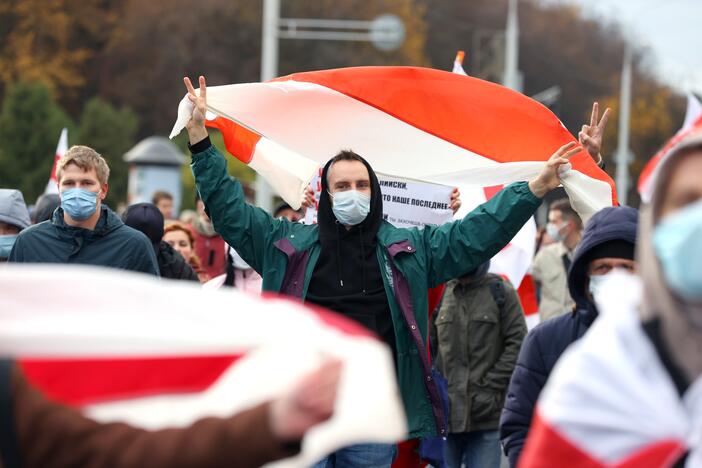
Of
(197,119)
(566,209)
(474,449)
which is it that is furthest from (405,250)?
(566,209)

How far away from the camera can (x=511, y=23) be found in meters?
32.5

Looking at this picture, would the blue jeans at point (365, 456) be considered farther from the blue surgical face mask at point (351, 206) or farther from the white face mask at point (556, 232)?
the white face mask at point (556, 232)

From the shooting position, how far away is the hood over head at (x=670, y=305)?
244 centimetres

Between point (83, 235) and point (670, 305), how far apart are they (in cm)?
451

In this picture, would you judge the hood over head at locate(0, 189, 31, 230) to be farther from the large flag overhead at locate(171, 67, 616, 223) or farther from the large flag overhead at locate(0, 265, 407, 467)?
the large flag overhead at locate(0, 265, 407, 467)

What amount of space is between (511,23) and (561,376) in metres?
30.8

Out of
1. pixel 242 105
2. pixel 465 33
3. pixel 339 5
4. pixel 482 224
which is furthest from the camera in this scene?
pixel 465 33

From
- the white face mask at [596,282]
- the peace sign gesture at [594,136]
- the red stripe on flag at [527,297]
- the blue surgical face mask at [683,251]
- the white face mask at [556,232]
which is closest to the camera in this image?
the blue surgical face mask at [683,251]

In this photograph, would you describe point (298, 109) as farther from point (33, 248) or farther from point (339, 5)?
point (339, 5)

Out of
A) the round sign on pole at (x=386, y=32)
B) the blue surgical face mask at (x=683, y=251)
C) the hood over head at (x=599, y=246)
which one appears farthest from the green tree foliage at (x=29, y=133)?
the blue surgical face mask at (x=683, y=251)

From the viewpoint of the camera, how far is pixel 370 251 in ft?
19.6

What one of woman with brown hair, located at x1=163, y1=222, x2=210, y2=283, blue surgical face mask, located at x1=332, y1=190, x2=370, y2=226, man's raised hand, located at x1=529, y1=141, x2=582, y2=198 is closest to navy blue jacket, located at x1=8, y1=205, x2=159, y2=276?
blue surgical face mask, located at x1=332, y1=190, x2=370, y2=226

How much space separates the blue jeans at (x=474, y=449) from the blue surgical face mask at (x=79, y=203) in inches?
109

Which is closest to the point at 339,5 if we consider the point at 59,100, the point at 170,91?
the point at 170,91
